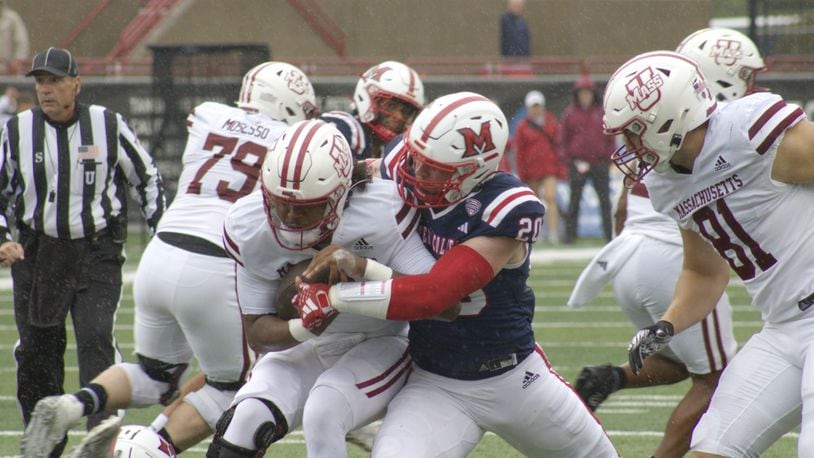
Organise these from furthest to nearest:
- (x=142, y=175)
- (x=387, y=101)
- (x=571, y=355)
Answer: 1. (x=571, y=355)
2. (x=387, y=101)
3. (x=142, y=175)

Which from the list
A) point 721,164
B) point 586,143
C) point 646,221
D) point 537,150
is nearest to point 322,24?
point 537,150

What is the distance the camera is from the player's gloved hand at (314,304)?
3.59 m

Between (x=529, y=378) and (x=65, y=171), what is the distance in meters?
2.65

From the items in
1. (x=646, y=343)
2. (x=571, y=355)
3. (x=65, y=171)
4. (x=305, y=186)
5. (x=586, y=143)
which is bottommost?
(x=586, y=143)

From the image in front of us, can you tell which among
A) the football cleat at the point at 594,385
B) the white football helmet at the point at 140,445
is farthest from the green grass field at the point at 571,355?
the white football helmet at the point at 140,445

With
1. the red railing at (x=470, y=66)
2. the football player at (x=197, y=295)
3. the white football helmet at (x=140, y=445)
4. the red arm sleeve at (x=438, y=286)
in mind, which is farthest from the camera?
the red railing at (x=470, y=66)

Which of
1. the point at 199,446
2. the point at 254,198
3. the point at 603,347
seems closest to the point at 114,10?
the point at 603,347

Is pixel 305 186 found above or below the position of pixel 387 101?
above

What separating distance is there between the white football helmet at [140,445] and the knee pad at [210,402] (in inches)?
25.4

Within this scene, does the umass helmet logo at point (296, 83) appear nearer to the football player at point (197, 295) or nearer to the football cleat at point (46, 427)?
the football player at point (197, 295)

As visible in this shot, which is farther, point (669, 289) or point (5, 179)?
point (5, 179)

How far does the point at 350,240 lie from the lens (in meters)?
3.83

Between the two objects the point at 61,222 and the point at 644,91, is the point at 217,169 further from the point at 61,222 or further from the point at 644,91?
the point at 644,91

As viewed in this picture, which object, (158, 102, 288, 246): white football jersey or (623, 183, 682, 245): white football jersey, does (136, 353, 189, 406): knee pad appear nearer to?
(158, 102, 288, 246): white football jersey
